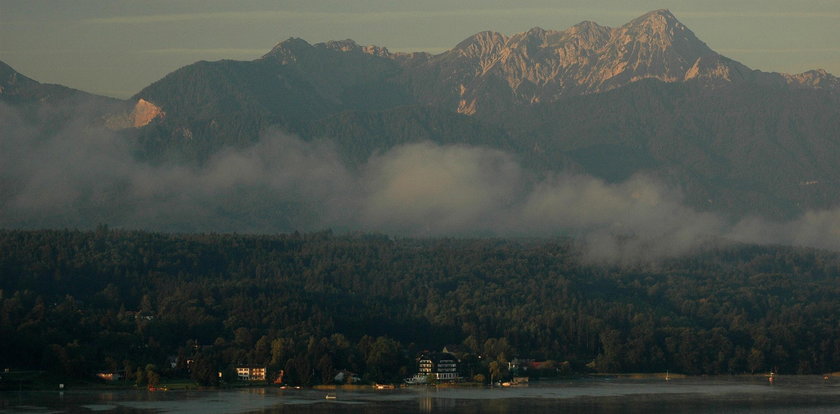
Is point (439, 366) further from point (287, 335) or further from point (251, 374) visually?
point (251, 374)

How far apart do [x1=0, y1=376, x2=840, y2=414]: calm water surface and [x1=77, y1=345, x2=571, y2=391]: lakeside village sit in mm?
4676

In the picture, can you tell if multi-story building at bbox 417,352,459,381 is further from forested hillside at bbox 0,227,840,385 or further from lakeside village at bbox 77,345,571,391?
forested hillside at bbox 0,227,840,385

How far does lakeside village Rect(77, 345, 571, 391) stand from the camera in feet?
492

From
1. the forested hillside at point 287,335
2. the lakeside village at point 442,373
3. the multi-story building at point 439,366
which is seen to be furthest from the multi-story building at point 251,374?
the multi-story building at point 439,366

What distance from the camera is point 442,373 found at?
6368 inches

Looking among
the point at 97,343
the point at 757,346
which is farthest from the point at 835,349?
the point at 97,343

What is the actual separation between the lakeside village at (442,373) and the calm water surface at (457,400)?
4676 mm

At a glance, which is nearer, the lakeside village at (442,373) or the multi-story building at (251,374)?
the lakeside village at (442,373)

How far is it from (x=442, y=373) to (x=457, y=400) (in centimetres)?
2414

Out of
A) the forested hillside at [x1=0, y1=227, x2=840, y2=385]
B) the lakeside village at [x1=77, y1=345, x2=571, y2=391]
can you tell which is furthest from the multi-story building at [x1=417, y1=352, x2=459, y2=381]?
the forested hillside at [x1=0, y1=227, x2=840, y2=385]

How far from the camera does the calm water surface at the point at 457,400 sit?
125m

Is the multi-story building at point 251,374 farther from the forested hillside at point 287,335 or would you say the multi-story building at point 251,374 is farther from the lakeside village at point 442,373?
the forested hillside at point 287,335

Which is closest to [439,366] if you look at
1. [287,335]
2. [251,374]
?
[287,335]

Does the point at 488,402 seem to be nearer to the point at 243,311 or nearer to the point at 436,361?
the point at 436,361
